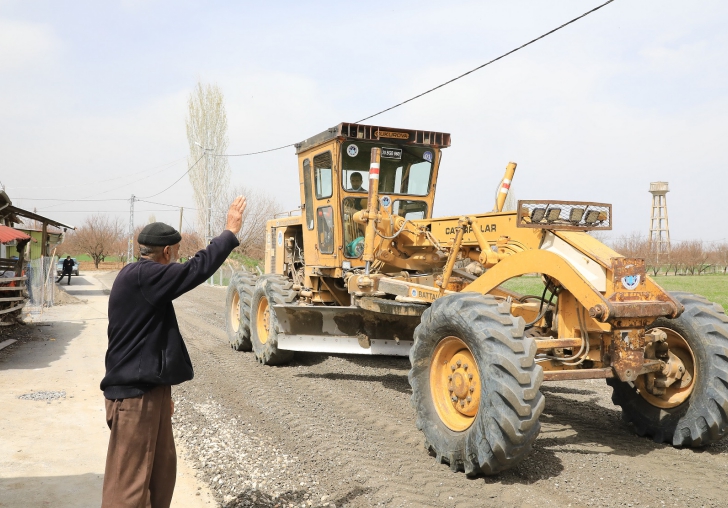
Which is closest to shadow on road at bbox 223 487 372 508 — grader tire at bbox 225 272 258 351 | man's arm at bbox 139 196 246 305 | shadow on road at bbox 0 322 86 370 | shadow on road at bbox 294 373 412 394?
man's arm at bbox 139 196 246 305

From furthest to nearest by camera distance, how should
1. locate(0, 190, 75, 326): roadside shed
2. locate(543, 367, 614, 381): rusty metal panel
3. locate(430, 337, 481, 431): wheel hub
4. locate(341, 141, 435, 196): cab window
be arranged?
locate(0, 190, 75, 326): roadside shed → locate(341, 141, 435, 196): cab window → locate(430, 337, 481, 431): wheel hub → locate(543, 367, 614, 381): rusty metal panel

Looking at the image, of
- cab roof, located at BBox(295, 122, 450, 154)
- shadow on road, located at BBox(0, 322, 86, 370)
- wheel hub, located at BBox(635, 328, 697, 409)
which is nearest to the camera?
wheel hub, located at BBox(635, 328, 697, 409)

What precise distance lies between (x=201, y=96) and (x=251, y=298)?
32683 millimetres

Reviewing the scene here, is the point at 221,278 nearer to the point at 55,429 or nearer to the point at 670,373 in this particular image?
the point at 55,429

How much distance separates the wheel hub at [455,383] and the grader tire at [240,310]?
5387mm

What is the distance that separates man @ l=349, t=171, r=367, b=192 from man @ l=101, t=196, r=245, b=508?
521 centimetres

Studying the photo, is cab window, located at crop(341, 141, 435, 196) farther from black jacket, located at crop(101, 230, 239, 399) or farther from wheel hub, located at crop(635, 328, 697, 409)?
black jacket, located at crop(101, 230, 239, 399)

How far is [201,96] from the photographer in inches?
1574

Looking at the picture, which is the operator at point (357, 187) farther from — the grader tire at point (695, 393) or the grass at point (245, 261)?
the grass at point (245, 261)

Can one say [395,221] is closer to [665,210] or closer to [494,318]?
[494,318]

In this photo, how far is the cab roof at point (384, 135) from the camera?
8.35m

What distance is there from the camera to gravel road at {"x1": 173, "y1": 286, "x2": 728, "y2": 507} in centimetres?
445

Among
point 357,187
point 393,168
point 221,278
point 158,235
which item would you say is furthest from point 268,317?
point 221,278

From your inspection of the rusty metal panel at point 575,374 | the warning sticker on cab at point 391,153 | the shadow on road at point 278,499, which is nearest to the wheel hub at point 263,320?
the warning sticker on cab at point 391,153
